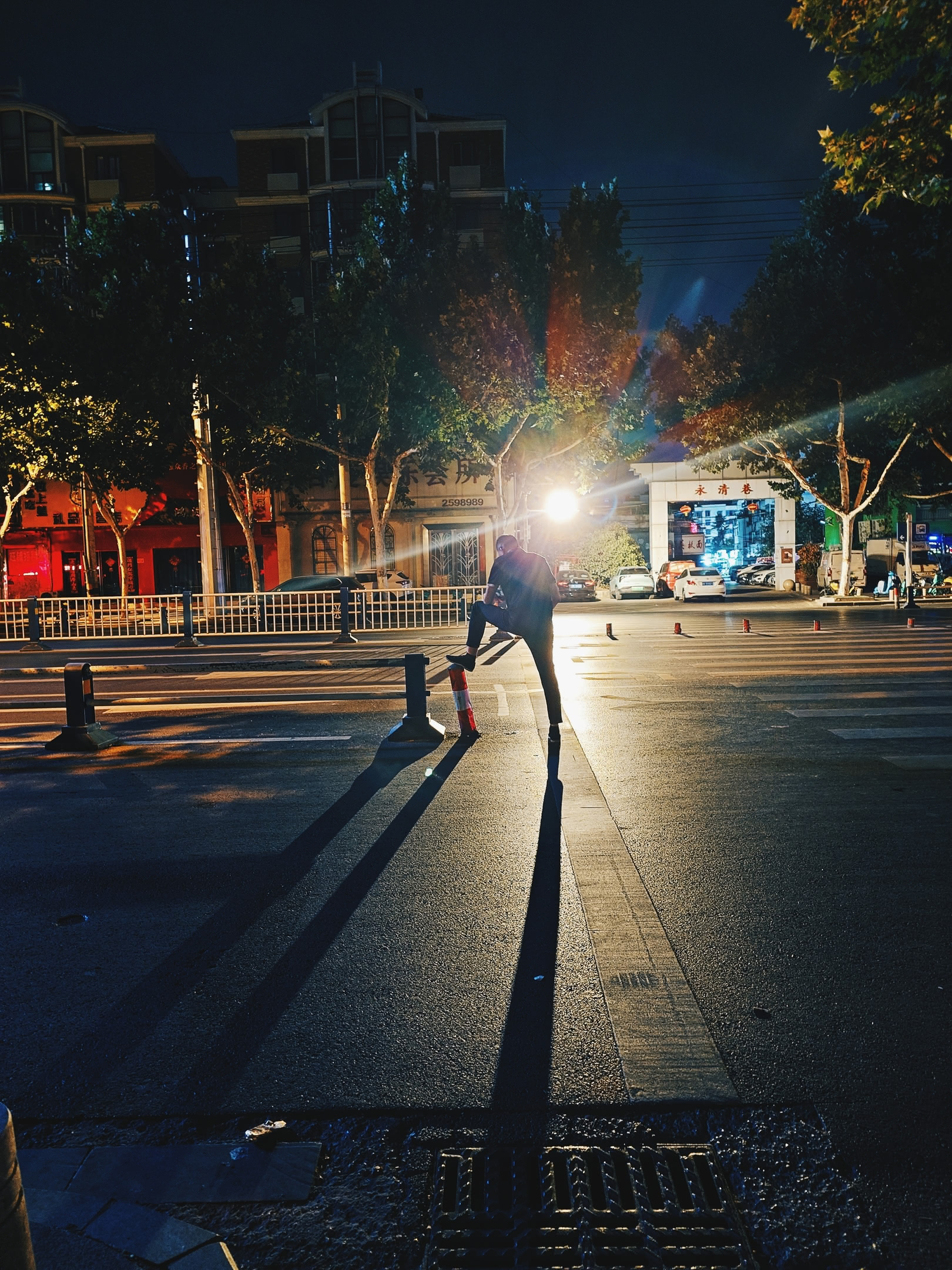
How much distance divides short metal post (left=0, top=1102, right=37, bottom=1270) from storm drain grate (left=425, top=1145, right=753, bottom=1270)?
3.26 ft

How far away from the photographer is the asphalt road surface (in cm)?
313

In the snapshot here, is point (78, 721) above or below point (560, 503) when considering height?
below

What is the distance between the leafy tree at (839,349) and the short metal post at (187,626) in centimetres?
2012

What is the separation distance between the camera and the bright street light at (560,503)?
39.0m

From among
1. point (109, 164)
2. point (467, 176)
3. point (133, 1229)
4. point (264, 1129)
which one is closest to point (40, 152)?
point (109, 164)

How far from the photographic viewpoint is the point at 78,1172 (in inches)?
105

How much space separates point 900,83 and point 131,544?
41.1 meters

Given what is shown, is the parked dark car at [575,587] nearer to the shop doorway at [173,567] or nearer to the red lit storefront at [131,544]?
the red lit storefront at [131,544]

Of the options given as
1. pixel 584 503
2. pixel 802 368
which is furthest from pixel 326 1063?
pixel 584 503

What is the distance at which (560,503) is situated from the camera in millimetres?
39375

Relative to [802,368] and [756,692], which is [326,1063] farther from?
[802,368]

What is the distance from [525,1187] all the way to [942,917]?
2.68 m

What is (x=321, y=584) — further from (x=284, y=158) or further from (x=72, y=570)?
(x=284, y=158)

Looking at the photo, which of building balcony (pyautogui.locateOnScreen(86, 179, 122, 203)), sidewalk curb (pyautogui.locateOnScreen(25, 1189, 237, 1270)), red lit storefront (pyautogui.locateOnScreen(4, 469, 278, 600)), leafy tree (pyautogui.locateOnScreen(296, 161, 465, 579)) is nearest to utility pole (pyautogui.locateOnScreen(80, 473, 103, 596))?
red lit storefront (pyautogui.locateOnScreen(4, 469, 278, 600))
